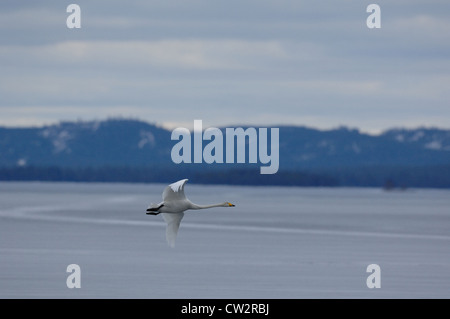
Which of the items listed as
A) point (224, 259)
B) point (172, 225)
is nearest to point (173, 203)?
point (172, 225)

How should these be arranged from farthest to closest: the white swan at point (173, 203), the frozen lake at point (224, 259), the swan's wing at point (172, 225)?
the frozen lake at point (224, 259) → the swan's wing at point (172, 225) → the white swan at point (173, 203)

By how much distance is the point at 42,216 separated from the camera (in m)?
83.1

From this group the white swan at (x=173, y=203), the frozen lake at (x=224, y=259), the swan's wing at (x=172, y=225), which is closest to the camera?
the white swan at (x=173, y=203)

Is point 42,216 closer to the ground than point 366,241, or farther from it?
farther from it

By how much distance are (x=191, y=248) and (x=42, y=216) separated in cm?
3307

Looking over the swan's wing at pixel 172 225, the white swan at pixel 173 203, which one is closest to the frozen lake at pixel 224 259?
the swan's wing at pixel 172 225

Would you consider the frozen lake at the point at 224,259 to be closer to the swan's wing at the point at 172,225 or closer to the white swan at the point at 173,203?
the swan's wing at the point at 172,225

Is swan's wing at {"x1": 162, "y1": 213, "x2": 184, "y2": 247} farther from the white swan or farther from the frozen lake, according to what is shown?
the frozen lake

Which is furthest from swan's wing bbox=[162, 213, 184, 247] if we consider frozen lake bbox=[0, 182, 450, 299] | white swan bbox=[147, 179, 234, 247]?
frozen lake bbox=[0, 182, 450, 299]

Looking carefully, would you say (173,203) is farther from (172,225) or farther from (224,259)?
(224,259)

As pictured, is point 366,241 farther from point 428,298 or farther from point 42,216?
point 42,216

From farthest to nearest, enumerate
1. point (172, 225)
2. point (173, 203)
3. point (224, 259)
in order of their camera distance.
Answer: point (224, 259)
point (172, 225)
point (173, 203)
